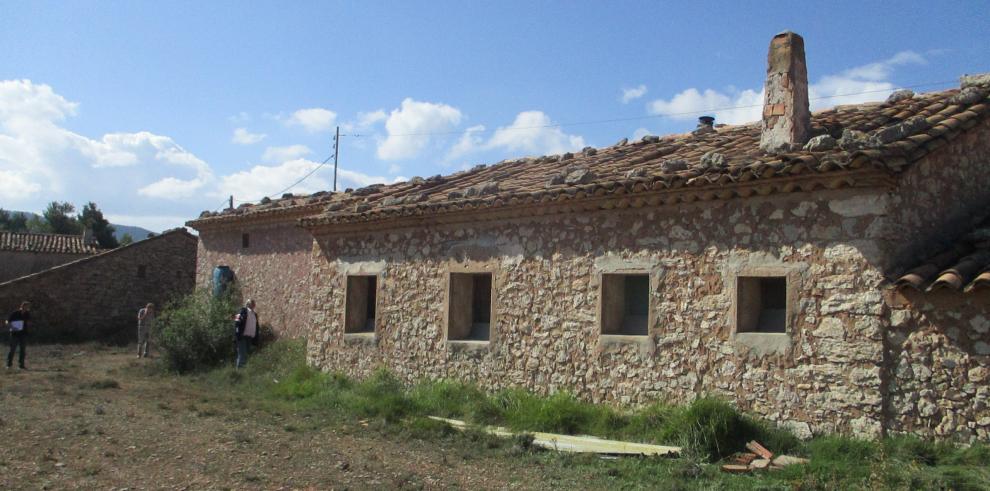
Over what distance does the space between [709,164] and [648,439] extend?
2842 millimetres

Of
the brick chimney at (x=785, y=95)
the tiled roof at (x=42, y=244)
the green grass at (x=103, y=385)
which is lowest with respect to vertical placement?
the green grass at (x=103, y=385)

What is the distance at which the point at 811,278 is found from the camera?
746 cm

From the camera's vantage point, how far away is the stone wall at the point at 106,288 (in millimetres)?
21391

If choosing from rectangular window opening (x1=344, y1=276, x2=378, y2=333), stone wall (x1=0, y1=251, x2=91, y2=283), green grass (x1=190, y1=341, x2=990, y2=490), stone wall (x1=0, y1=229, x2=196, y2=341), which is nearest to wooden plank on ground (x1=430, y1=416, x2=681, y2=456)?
green grass (x1=190, y1=341, x2=990, y2=490)

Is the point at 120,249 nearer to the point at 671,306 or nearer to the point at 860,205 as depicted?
the point at 671,306

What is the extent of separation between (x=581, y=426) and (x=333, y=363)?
5.43 metres

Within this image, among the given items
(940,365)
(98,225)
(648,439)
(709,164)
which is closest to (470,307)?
(648,439)

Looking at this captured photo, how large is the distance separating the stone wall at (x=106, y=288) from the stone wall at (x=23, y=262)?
28.3 ft

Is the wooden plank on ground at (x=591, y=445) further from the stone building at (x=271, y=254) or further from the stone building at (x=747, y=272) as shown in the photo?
the stone building at (x=271, y=254)

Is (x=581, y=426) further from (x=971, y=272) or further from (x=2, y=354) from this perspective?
(x=2, y=354)

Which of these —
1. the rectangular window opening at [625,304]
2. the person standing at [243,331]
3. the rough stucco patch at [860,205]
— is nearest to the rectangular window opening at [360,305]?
the person standing at [243,331]

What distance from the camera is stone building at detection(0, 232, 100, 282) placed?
29.0 meters

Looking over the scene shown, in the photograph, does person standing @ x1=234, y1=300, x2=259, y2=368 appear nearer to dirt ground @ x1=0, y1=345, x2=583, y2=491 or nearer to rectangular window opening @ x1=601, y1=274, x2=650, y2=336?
dirt ground @ x1=0, y1=345, x2=583, y2=491

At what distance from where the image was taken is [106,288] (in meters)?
22.6
